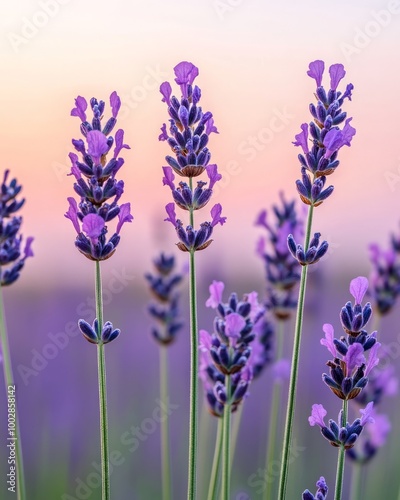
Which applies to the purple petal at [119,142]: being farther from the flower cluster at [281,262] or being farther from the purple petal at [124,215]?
the flower cluster at [281,262]

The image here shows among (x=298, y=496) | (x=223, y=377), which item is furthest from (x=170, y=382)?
(x=223, y=377)

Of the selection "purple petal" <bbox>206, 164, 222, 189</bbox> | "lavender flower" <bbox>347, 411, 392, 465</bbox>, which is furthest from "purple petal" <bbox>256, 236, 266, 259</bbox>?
"purple petal" <bbox>206, 164, 222, 189</bbox>

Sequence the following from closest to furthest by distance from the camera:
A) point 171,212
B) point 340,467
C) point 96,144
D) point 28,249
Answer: point 340,467 < point 96,144 < point 171,212 < point 28,249

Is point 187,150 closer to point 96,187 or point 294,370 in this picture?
point 96,187

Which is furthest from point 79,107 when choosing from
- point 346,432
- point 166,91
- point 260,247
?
point 260,247

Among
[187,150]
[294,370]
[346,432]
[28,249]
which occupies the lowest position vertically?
[346,432]

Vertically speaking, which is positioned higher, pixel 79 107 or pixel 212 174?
pixel 79 107

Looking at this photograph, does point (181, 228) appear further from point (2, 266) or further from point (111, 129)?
point (2, 266)
